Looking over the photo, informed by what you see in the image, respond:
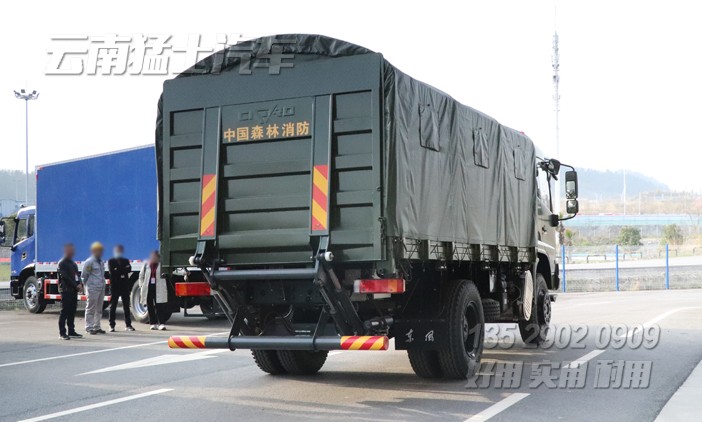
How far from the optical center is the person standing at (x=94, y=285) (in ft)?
52.3

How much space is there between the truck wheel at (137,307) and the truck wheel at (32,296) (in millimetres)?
4376

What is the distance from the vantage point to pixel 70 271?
49.7 feet

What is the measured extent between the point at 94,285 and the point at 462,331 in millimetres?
9256

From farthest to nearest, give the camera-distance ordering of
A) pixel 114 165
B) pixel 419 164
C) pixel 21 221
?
pixel 21 221 < pixel 114 165 < pixel 419 164

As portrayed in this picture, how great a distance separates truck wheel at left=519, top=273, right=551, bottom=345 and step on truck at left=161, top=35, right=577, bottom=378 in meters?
3.12

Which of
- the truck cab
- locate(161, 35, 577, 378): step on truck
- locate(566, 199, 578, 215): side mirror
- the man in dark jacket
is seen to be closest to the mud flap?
locate(161, 35, 577, 378): step on truck

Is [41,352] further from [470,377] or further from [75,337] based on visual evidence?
[470,377]

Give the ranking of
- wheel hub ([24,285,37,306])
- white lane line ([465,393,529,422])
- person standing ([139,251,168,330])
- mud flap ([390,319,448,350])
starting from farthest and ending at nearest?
wheel hub ([24,285,37,306]), person standing ([139,251,168,330]), mud flap ([390,319,448,350]), white lane line ([465,393,529,422])

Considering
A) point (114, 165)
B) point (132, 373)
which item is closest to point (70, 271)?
point (114, 165)

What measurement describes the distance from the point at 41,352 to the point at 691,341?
33.1ft

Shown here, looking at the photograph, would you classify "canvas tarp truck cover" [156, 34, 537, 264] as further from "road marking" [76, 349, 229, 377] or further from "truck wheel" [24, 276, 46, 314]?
"truck wheel" [24, 276, 46, 314]

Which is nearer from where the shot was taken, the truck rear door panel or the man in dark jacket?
the truck rear door panel

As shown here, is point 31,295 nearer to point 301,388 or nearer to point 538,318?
point 538,318

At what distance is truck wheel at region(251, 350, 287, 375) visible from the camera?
32.6 feet
